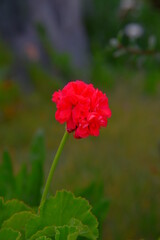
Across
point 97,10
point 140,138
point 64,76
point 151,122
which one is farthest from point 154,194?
point 97,10

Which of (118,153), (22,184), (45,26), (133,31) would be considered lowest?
(22,184)

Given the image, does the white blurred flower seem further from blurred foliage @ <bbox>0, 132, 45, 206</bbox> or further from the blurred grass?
blurred foliage @ <bbox>0, 132, 45, 206</bbox>

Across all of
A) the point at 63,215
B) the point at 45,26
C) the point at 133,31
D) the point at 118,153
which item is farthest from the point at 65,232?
the point at 45,26

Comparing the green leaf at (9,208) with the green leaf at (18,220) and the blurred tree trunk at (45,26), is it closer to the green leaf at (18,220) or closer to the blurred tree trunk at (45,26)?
the green leaf at (18,220)

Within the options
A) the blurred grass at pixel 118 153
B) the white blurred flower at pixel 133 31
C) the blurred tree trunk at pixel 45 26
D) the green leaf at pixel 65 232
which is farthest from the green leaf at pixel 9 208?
the blurred tree trunk at pixel 45 26

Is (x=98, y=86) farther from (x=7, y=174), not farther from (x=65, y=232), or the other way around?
(x=65, y=232)

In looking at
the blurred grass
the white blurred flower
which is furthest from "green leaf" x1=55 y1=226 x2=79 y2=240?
the white blurred flower

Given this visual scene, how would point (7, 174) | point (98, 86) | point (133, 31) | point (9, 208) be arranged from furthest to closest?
point (98, 86) → point (133, 31) → point (7, 174) → point (9, 208)
